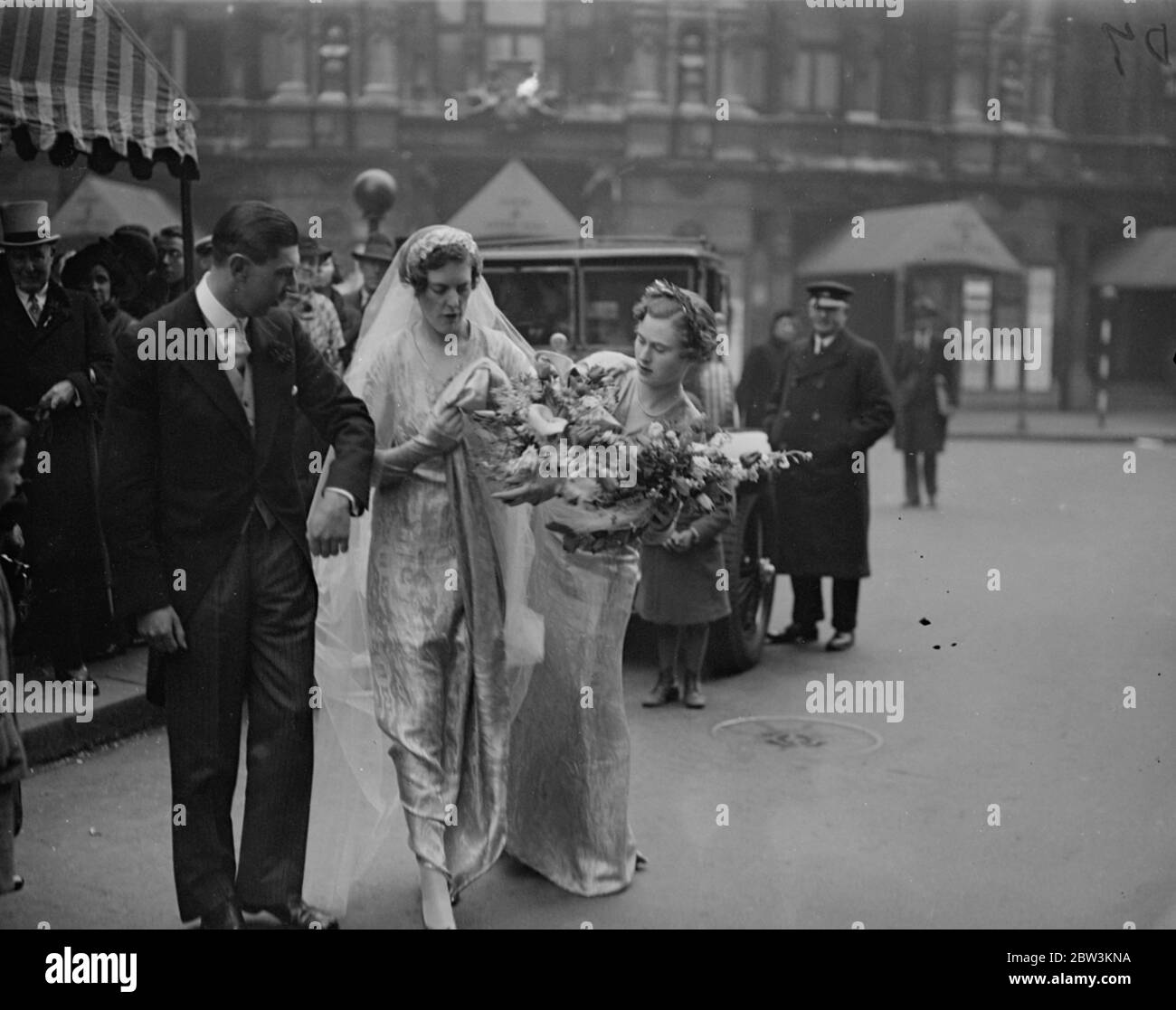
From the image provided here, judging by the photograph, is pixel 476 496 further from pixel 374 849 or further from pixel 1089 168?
pixel 1089 168

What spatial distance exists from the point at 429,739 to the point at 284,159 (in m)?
21.2

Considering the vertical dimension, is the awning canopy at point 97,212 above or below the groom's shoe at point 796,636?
above

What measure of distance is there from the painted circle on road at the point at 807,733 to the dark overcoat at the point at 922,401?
8.06 meters

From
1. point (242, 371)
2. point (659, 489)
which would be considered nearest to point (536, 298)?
point (659, 489)

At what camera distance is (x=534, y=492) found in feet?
13.4

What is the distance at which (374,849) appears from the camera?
176 inches

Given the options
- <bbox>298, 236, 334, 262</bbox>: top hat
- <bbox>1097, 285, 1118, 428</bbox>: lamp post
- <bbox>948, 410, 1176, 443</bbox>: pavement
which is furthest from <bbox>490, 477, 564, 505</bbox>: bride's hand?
<bbox>1097, 285, 1118, 428</bbox>: lamp post

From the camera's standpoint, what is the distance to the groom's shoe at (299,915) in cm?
398

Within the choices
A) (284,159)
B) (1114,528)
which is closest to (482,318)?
(1114,528)

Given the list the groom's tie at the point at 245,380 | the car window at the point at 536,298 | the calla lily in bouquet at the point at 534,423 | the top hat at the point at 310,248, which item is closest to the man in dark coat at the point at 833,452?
the car window at the point at 536,298

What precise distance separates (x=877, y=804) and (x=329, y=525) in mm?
2566

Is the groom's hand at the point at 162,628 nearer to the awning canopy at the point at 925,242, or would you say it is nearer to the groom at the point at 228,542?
the groom at the point at 228,542

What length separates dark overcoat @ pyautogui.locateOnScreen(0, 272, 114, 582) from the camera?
6332mm

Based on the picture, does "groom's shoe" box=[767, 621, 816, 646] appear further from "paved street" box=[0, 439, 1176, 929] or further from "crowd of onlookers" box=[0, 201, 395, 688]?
"crowd of onlookers" box=[0, 201, 395, 688]
